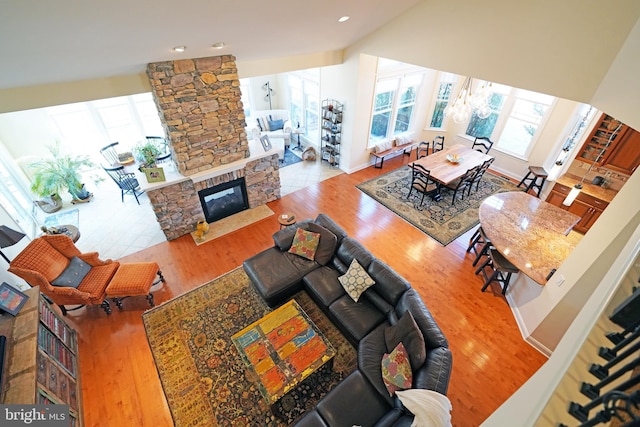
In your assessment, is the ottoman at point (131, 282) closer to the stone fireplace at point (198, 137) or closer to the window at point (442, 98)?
the stone fireplace at point (198, 137)

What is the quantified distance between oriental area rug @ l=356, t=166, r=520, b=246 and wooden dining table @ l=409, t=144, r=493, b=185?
2.43 ft

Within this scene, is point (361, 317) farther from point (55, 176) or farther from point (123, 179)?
point (55, 176)

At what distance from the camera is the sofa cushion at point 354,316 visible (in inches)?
144

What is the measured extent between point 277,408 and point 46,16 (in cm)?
431

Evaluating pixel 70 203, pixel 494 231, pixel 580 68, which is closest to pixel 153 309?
pixel 70 203

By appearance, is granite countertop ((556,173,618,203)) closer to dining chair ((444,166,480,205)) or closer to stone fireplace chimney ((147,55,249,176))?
dining chair ((444,166,480,205))

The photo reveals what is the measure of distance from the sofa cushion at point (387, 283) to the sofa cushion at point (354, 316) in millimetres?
254

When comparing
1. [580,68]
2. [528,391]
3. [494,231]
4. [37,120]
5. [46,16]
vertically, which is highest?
[46,16]

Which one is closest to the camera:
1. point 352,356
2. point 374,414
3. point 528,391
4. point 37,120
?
point 528,391

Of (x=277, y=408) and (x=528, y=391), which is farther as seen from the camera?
(x=277, y=408)

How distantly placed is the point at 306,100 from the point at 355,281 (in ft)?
21.4

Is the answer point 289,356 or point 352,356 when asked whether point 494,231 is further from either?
point 289,356

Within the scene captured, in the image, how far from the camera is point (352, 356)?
383cm

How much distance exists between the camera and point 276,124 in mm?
9266
